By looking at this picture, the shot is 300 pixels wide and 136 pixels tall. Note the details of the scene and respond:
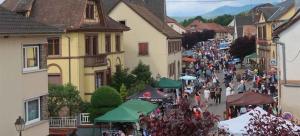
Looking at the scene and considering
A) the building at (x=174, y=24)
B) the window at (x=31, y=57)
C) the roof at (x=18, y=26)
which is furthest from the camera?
the building at (x=174, y=24)

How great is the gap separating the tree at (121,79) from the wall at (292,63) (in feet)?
52.2

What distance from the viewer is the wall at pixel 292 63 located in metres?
26.1

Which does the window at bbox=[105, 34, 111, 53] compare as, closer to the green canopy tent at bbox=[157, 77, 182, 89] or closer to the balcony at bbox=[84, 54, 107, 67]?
the balcony at bbox=[84, 54, 107, 67]

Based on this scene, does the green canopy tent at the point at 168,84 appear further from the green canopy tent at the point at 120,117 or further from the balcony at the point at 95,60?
the green canopy tent at the point at 120,117

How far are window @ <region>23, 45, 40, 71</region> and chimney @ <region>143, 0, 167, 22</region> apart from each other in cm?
3877

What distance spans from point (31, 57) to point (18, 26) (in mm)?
1922

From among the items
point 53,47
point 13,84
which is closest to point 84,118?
point 53,47

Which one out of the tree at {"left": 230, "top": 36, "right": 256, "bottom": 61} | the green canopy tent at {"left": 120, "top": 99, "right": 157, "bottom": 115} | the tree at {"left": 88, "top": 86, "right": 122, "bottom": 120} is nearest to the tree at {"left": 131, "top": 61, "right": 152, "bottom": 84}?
the tree at {"left": 88, "top": 86, "right": 122, "bottom": 120}

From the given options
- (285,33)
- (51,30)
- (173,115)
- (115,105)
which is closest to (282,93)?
(285,33)

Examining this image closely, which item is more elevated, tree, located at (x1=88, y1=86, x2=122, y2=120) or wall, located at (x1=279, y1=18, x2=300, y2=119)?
wall, located at (x1=279, y1=18, x2=300, y2=119)

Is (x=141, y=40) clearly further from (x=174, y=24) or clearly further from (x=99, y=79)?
(x=174, y=24)

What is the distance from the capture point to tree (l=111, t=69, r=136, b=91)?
40463 millimetres

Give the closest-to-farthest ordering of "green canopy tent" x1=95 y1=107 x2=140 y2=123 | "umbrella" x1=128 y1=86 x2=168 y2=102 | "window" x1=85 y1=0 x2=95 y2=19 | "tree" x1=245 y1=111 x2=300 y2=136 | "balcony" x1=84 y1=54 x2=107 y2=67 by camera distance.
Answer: "tree" x1=245 y1=111 x2=300 y2=136, "green canopy tent" x1=95 y1=107 x2=140 y2=123, "umbrella" x1=128 y1=86 x2=168 y2=102, "balcony" x1=84 y1=54 x2=107 y2=67, "window" x1=85 y1=0 x2=95 y2=19

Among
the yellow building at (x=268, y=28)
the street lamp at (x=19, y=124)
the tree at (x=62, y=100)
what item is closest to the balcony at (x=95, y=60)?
the tree at (x=62, y=100)
